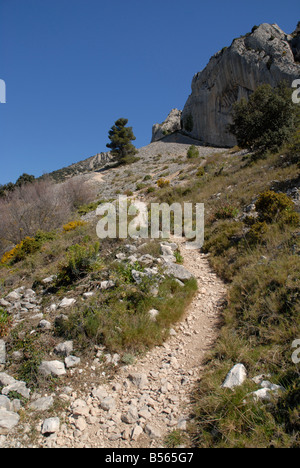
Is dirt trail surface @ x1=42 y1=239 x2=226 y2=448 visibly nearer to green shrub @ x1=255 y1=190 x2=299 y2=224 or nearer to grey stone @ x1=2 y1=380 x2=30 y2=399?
grey stone @ x1=2 y1=380 x2=30 y2=399

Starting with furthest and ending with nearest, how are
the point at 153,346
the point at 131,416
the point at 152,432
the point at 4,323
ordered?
the point at 4,323
the point at 153,346
the point at 131,416
the point at 152,432

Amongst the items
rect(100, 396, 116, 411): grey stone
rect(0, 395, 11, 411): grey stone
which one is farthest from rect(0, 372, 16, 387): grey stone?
rect(100, 396, 116, 411): grey stone

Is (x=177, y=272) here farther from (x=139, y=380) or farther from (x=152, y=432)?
(x=152, y=432)

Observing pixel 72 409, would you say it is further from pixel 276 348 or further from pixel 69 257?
pixel 69 257

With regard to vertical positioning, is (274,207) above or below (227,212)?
above

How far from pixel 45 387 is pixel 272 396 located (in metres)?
2.89

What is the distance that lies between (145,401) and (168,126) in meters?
71.9

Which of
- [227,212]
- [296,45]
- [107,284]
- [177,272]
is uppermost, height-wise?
[296,45]

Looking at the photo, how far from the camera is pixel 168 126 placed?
67125 mm

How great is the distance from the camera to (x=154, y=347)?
406 cm

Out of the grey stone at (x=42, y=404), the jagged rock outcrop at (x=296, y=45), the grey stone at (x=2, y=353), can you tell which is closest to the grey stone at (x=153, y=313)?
the grey stone at (x=42, y=404)

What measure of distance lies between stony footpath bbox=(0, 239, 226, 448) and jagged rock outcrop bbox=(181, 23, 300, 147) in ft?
138

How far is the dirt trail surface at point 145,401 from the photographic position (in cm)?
273

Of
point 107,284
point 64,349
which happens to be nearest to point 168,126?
point 107,284
